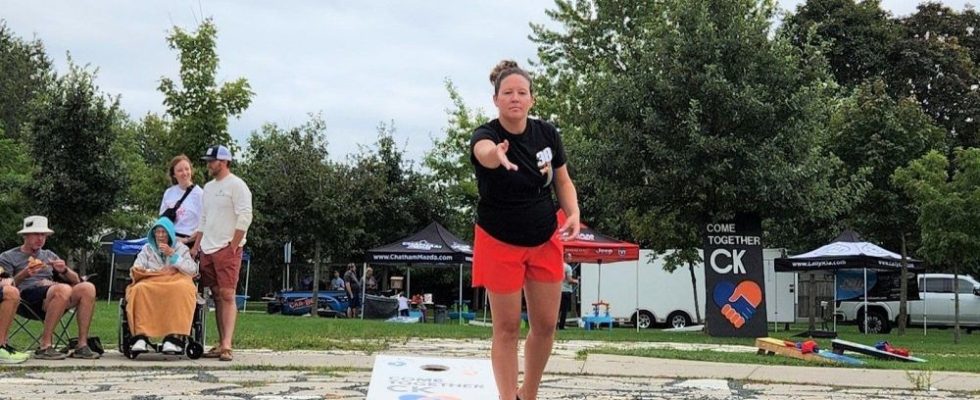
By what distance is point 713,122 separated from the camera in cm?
1789

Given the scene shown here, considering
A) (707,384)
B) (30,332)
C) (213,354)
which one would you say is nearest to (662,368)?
(707,384)

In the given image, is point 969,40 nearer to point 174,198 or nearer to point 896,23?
point 896,23

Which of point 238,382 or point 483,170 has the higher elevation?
point 483,170

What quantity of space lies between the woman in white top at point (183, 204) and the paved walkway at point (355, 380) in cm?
119

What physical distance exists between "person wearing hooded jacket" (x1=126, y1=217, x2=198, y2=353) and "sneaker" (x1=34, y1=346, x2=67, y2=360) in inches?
24.2

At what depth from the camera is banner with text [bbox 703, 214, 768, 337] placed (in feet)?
59.6

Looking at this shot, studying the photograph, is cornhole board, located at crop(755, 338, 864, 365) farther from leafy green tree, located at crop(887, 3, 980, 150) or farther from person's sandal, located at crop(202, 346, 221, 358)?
leafy green tree, located at crop(887, 3, 980, 150)

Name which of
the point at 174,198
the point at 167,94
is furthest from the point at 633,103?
the point at 167,94

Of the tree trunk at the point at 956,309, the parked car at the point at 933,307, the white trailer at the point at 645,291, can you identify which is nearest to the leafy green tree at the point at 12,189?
the white trailer at the point at 645,291

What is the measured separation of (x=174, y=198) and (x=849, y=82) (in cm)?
3531

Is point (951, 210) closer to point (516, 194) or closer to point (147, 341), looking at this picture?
point (147, 341)

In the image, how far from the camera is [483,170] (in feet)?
15.2

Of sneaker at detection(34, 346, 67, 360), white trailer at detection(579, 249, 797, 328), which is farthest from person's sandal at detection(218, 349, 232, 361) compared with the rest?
white trailer at detection(579, 249, 797, 328)

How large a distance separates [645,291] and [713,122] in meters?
12.4
